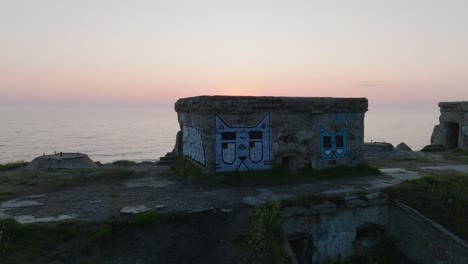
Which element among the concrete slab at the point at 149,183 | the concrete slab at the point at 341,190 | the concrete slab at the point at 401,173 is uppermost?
the concrete slab at the point at 401,173

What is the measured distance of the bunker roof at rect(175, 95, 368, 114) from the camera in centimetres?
1212

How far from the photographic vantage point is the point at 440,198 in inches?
413

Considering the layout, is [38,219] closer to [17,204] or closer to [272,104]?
[17,204]

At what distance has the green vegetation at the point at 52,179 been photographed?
1140 centimetres

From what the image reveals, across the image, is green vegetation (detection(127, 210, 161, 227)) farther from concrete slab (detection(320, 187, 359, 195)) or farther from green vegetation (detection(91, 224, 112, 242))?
concrete slab (detection(320, 187, 359, 195))

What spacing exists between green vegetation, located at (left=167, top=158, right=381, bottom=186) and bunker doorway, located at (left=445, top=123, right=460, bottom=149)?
11.2 metres

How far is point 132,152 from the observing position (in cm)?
5153

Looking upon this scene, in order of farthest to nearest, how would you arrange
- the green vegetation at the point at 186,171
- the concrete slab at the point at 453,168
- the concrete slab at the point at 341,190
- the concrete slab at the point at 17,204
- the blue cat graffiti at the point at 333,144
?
the concrete slab at the point at 453,168 → the blue cat graffiti at the point at 333,144 → the green vegetation at the point at 186,171 → the concrete slab at the point at 341,190 → the concrete slab at the point at 17,204

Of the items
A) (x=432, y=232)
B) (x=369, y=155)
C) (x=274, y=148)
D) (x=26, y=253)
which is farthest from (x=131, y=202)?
(x=369, y=155)

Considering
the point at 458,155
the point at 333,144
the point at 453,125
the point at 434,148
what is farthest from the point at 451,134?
the point at 333,144

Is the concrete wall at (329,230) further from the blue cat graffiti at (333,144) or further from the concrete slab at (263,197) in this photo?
the blue cat graffiti at (333,144)

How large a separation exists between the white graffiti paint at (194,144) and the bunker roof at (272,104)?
2.86 ft

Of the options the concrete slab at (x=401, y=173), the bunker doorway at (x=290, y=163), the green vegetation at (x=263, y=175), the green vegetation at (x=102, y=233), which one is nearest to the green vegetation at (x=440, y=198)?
the concrete slab at (x=401, y=173)

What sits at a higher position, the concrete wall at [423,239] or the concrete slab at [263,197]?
the concrete slab at [263,197]
